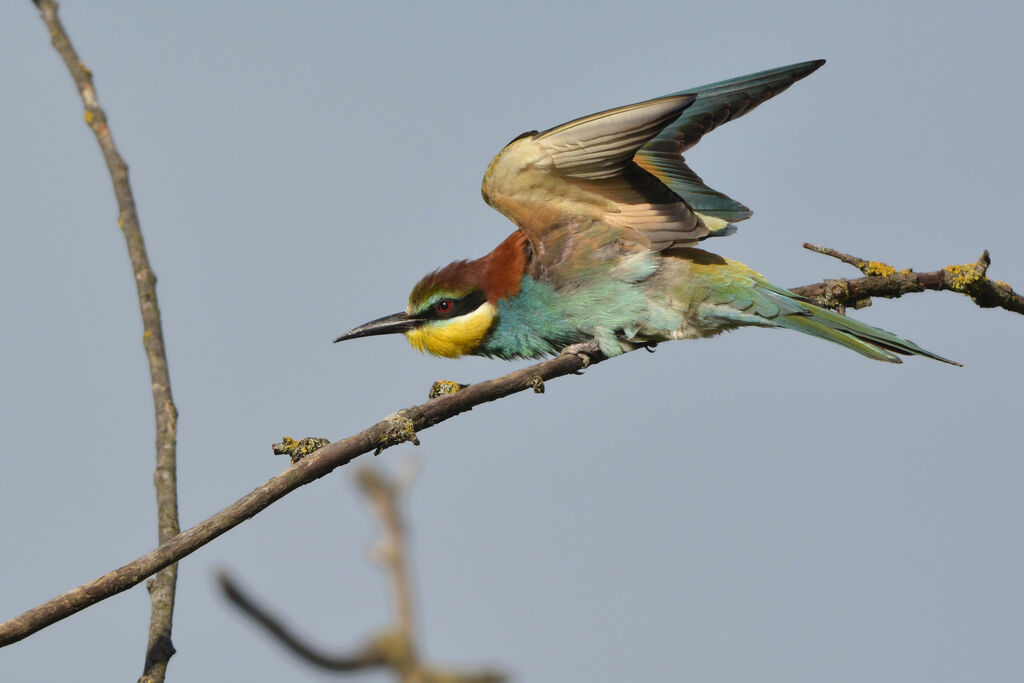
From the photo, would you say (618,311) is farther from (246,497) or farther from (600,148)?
(246,497)

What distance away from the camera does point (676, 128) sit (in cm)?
397

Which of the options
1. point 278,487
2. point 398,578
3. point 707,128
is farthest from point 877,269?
point 398,578

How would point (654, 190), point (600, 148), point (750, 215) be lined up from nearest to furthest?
point (600, 148)
point (654, 190)
point (750, 215)

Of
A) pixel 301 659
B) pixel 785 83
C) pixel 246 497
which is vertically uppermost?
pixel 785 83

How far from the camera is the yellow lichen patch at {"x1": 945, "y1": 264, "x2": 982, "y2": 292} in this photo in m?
3.48

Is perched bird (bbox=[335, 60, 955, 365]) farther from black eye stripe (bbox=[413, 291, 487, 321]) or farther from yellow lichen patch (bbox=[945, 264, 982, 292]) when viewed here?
yellow lichen patch (bbox=[945, 264, 982, 292])

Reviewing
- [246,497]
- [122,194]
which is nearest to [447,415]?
[246,497]

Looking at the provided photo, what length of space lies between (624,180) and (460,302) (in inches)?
33.1

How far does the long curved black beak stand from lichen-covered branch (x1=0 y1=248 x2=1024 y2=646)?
1413mm

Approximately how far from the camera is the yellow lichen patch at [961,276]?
3477 mm

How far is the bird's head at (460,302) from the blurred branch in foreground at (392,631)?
11.9 feet

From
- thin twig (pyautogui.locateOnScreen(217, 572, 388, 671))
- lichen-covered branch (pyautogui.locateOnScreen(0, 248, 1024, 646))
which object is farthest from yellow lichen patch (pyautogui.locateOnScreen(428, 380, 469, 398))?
thin twig (pyautogui.locateOnScreen(217, 572, 388, 671))

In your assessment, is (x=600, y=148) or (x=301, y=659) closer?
(x=301, y=659)

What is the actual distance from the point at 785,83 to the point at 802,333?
904mm
